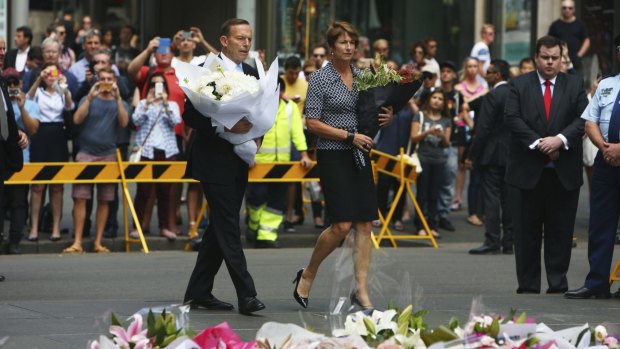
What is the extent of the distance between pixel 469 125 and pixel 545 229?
673cm

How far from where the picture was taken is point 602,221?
1012cm

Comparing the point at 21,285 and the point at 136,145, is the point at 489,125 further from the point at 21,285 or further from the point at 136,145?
the point at 21,285

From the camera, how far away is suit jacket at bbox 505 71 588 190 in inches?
412

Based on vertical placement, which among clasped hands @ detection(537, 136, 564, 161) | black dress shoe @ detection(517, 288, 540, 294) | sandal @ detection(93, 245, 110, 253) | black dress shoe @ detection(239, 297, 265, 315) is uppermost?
clasped hands @ detection(537, 136, 564, 161)

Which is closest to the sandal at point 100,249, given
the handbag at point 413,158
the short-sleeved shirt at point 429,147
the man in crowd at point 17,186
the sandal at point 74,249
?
the sandal at point 74,249

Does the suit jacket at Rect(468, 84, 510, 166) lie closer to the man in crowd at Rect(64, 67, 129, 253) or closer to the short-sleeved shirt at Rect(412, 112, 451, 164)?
the short-sleeved shirt at Rect(412, 112, 451, 164)

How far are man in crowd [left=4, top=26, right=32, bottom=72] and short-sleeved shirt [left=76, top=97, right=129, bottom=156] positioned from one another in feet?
9.73

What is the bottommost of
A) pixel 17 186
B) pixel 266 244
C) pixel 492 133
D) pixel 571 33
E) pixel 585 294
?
pixel 266 244

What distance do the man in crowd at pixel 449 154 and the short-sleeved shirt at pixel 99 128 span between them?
4.12m

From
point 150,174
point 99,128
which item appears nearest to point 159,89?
point 99,128

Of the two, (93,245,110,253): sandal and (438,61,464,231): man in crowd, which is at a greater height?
(438,61,464,231): man in crowd

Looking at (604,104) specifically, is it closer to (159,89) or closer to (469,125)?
(159,89)

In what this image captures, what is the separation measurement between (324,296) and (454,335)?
5206mm

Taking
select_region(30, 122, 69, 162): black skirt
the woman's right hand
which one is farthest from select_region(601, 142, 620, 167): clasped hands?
select_region(30, 122, 69, 162): black skirt
